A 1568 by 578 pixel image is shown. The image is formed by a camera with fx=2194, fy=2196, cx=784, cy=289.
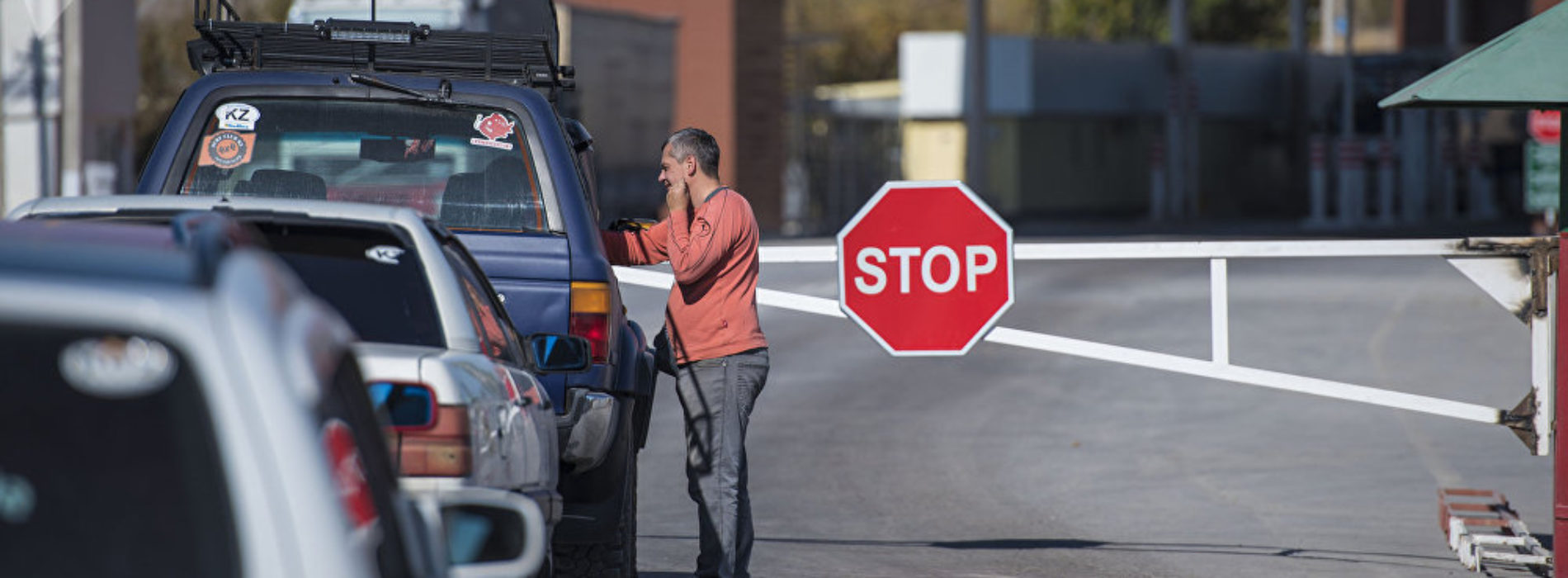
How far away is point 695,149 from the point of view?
315 inches

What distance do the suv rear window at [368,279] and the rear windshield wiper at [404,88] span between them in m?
1.64

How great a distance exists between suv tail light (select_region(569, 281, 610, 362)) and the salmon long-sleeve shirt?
0.84 metres

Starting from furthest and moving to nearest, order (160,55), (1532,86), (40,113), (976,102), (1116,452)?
1. (976,102)
2. (160,55)
3. (40,113)
4. (1116,452)
5. (1532,86)

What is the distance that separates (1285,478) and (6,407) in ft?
37.6

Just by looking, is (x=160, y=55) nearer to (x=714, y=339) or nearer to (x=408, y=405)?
(x=714, y=339)

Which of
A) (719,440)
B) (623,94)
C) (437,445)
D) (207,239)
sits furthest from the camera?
(623,94)

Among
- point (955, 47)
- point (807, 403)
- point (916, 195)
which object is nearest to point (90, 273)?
point (916, 195)

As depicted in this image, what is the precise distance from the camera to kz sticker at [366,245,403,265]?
Result: 19.1ft

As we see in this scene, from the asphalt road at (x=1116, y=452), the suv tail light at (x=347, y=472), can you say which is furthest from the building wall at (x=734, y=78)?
the suv tail light at (x=347, y=472)

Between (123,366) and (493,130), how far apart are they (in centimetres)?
482

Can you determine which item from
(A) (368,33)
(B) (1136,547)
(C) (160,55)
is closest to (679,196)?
(A) (368,33)

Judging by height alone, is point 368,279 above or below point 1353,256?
above

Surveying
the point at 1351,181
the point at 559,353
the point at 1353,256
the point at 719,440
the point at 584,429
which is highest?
the point at 1353,256

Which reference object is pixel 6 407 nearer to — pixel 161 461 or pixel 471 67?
pixel 161 461
